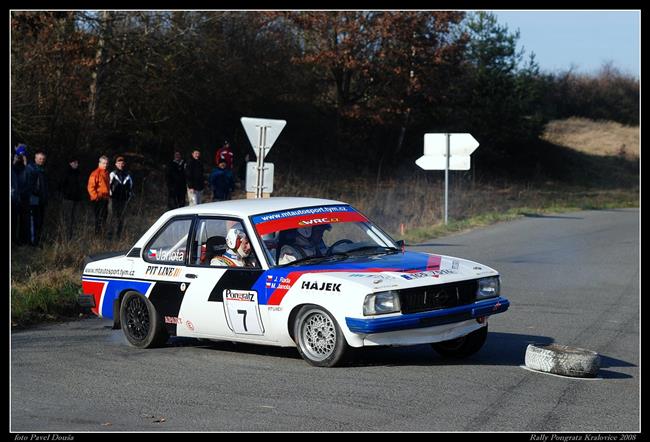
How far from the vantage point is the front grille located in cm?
848

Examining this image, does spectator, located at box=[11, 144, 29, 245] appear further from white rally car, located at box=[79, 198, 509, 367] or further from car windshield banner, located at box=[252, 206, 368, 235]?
car windshield banner, located at box=[252, 206, 368, 235]

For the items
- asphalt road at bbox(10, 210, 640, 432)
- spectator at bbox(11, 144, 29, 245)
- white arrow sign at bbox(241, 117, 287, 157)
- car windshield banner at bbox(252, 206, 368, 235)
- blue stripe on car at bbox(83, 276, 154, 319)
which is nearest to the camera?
asphalt road at bbox(10, 210, 640, 432)

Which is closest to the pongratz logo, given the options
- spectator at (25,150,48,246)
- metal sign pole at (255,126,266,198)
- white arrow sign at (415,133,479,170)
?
metal sign pole at (255,126,266,198)

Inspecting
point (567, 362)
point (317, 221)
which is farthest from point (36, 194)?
point (567, 362)

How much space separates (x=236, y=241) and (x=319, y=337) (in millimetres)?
1345

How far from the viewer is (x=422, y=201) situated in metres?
31.7

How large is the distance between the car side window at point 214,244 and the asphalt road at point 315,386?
88 centimetres

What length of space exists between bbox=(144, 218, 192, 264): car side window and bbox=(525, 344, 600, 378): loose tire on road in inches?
137

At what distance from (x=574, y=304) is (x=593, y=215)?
17882 mm

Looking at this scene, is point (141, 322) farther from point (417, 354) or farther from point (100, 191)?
point (100, 191)

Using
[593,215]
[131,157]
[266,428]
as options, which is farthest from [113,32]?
[266,428]

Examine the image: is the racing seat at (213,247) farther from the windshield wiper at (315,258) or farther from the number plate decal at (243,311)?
the windshield wiper at (315,258)

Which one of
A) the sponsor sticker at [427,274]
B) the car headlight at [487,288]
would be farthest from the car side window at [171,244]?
the car headlight at [487,288]

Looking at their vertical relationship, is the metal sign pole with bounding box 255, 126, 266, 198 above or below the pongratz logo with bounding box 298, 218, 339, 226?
above
